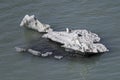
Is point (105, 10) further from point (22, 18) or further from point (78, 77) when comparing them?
point (78, 77)

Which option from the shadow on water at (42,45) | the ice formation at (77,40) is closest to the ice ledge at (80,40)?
the ice formation at (77,40)

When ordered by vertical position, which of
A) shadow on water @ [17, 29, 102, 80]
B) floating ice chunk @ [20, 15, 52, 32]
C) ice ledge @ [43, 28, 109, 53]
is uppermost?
floating ice chunk @ [20, 15, 52, 32]

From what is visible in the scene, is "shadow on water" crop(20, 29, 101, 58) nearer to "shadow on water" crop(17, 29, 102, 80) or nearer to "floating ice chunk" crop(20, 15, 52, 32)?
"shadow on water" crop(17, 29, 102, 80)

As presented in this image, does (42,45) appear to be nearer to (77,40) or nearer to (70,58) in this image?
(70,58)

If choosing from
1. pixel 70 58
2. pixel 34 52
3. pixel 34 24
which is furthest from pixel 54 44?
pixel 34 24

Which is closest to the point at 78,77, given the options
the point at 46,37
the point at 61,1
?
the point at 46,37

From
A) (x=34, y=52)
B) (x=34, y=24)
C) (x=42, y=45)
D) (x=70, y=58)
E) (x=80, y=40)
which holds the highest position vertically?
(x=34, y=24)

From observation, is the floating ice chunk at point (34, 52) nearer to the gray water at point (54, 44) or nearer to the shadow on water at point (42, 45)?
the gray water at point (54, 44)

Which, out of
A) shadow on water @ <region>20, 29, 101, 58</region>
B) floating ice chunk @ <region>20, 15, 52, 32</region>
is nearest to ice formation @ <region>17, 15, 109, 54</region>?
floating ice chunk @ <region>20, 15, 52, 32</region>

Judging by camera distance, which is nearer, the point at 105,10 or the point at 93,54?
the point at 93,54
